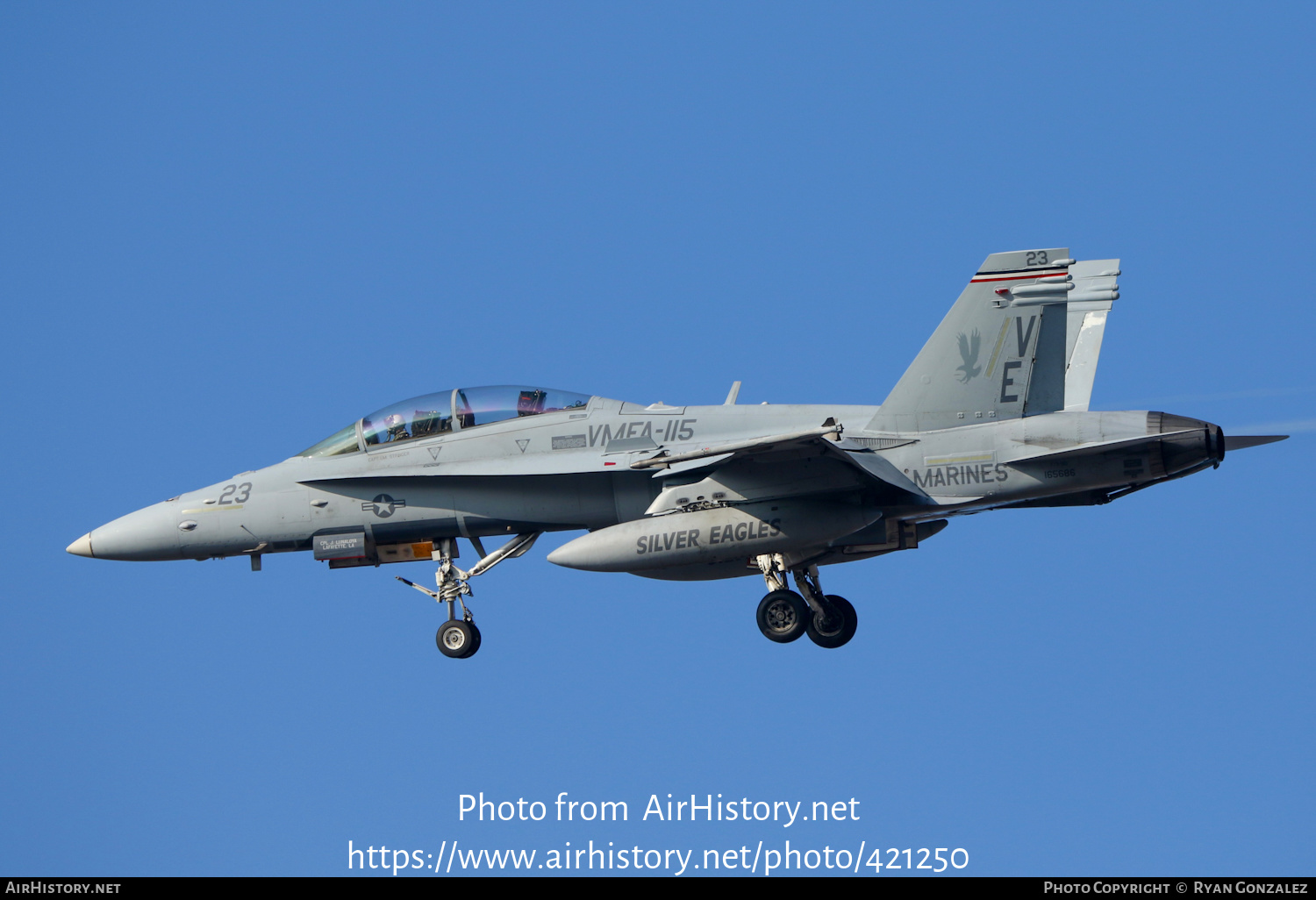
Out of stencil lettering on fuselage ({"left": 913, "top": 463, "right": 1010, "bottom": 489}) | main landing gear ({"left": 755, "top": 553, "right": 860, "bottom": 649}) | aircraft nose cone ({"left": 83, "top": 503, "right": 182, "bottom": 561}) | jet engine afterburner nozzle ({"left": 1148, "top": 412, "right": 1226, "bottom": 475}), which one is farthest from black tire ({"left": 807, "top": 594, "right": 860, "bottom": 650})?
aircraft nose cone ({"left": 83, "top": 503, "right": 182, "bottom": 561})

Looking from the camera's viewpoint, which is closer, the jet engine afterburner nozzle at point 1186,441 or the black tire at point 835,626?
the jet engine afterburner nozzle at point 1186,441

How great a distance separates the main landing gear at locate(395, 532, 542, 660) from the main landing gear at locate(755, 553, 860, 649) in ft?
9.65

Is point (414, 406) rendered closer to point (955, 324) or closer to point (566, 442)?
point (566, 442)

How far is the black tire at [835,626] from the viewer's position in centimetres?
1934

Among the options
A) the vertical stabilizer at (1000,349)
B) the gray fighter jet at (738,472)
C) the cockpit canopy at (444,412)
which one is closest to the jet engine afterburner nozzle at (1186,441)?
the gray fighter jet at (738,472)

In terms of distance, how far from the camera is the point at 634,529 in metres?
17.2

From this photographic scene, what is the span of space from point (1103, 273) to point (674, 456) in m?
7.46

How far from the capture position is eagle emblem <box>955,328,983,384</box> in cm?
1688

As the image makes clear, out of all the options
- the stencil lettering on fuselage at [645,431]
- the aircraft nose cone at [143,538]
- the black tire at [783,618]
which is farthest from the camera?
the aircraft nose cone at [143,538]

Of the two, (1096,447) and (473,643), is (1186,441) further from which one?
(473,643)

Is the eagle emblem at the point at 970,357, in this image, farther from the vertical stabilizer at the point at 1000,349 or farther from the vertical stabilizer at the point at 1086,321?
the vertical stabilizer at the point at 1086,321

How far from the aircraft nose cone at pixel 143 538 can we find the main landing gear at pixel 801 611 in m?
7.38

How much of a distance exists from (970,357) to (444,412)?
21.1 ft
